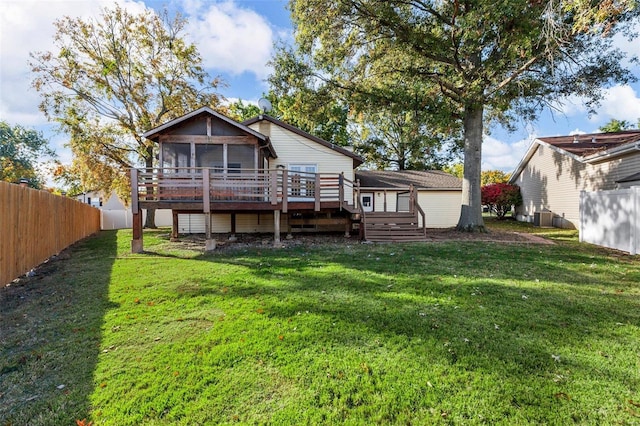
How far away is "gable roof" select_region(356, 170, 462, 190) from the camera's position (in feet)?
57.7

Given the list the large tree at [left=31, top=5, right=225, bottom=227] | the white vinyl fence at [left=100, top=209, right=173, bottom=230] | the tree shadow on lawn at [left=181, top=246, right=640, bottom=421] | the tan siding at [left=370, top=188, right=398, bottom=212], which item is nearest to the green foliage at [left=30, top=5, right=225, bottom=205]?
the large tree at [left=31, top=5, right=225, bottom=227]

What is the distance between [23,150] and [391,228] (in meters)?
46.0

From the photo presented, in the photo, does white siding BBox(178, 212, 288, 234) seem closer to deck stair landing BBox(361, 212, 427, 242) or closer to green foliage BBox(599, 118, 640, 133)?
deck stair landing BBox(361, 212, 427, 242)

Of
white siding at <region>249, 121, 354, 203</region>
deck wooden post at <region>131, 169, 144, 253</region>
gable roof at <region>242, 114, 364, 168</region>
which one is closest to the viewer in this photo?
deck wooden post at <region>131, 169, 144, 253</region>

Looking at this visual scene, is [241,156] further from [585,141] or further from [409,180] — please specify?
[585,141]

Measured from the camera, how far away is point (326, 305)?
4242mm

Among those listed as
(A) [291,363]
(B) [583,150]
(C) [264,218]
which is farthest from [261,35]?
(B) [583,150]

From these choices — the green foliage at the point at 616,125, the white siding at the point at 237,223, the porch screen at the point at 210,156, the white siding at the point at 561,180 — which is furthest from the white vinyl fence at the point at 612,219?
the green foliage at the point at 616,125

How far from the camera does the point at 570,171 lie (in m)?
15.7

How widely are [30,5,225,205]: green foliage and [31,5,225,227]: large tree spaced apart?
43 mm

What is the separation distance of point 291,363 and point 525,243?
32.3ft

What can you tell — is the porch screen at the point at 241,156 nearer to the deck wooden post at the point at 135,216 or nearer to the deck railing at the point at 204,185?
the deck railing at the point at 204,185

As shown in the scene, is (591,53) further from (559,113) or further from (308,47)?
(308,47)

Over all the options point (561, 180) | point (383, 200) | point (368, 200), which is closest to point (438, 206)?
point (383, 200)
